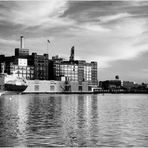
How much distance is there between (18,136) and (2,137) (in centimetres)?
149

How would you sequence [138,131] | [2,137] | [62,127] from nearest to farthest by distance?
[2,137] → [138,131] → [62,127]

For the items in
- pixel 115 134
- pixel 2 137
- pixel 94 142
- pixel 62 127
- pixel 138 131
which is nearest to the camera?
pixel 94 142

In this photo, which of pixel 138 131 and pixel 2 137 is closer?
pixel 2 137

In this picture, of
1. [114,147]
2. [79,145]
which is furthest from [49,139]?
[114,147]

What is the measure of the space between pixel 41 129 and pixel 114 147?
1204 centimetres

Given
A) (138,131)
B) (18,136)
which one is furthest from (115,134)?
(18,136)

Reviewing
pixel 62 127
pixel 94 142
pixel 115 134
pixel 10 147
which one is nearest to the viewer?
pixel 10 147

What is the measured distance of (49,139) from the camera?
30891mm

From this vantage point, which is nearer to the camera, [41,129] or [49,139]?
[49,139]

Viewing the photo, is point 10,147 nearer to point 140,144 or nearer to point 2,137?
point 2,137

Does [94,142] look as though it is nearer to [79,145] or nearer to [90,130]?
[79,145]

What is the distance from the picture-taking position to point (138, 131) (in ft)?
119

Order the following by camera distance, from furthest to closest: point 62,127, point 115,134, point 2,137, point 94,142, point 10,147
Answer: point 62,127 < point 115,134 < point 2,137 < point 94,142 < point 10,147

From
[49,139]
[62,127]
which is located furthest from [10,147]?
[62,127]
